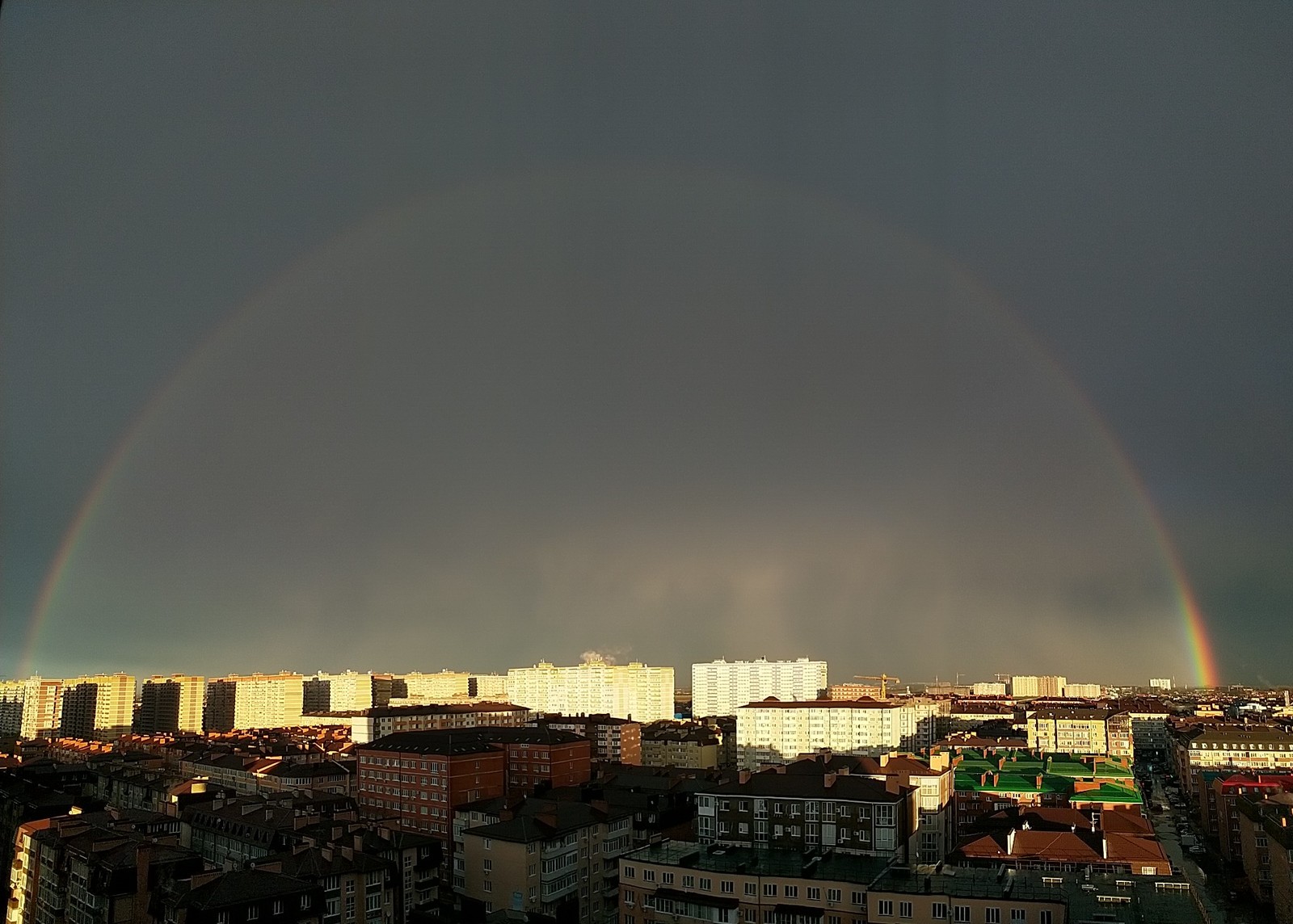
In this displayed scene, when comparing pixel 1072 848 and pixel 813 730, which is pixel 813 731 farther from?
pixel 1072 848

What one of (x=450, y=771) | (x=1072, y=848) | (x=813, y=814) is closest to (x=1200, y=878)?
(x=1072, y=848)

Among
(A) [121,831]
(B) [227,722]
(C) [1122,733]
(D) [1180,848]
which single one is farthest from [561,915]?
(B) [227,722]

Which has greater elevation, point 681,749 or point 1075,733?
point 1075,733

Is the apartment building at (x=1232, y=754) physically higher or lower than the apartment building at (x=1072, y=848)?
lower

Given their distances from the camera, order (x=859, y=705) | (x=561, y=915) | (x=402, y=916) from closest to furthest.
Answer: (x=402, y=916)
(x=561, y=915)
(x=859, y=705)

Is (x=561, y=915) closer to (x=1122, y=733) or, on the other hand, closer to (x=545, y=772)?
(x=545, y=772)

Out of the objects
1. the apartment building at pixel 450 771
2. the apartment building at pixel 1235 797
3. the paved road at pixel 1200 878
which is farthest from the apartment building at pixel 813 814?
the apartment building at pixel 1235 797

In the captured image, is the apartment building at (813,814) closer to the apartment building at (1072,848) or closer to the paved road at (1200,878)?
the apartment building at (1072,848)
